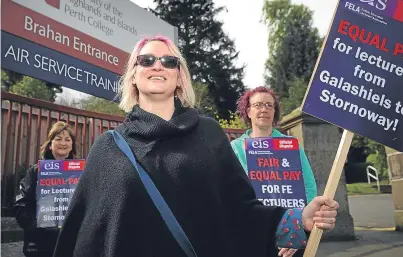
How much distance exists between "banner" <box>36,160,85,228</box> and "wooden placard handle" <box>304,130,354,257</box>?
2044mm

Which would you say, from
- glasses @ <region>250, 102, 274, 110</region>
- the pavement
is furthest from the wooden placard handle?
the pavement

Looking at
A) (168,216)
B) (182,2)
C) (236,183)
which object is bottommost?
(168,216)

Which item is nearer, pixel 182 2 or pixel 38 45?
pixel 38 45

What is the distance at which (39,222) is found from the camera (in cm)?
313

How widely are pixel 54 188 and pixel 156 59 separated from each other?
1.89 m

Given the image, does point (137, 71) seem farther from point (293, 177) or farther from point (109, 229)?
point (293, 177)

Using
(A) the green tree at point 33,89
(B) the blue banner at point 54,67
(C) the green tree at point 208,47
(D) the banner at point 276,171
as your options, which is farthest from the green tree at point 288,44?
(D) the banner at point 276,171

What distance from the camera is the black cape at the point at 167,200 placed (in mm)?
1546

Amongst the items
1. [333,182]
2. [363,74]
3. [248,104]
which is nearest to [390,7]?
[363,74]

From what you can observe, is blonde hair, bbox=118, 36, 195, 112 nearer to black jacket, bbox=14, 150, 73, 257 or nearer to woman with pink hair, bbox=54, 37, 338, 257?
woman with pink hair, bbox=54, 37, 338, 257

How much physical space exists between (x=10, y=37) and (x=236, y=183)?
3072mm

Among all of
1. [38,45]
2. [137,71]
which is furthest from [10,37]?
[137,71]

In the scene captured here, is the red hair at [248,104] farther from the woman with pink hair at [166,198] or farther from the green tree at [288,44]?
the green tree at [288,44]

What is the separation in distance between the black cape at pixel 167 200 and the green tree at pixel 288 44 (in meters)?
36.9
